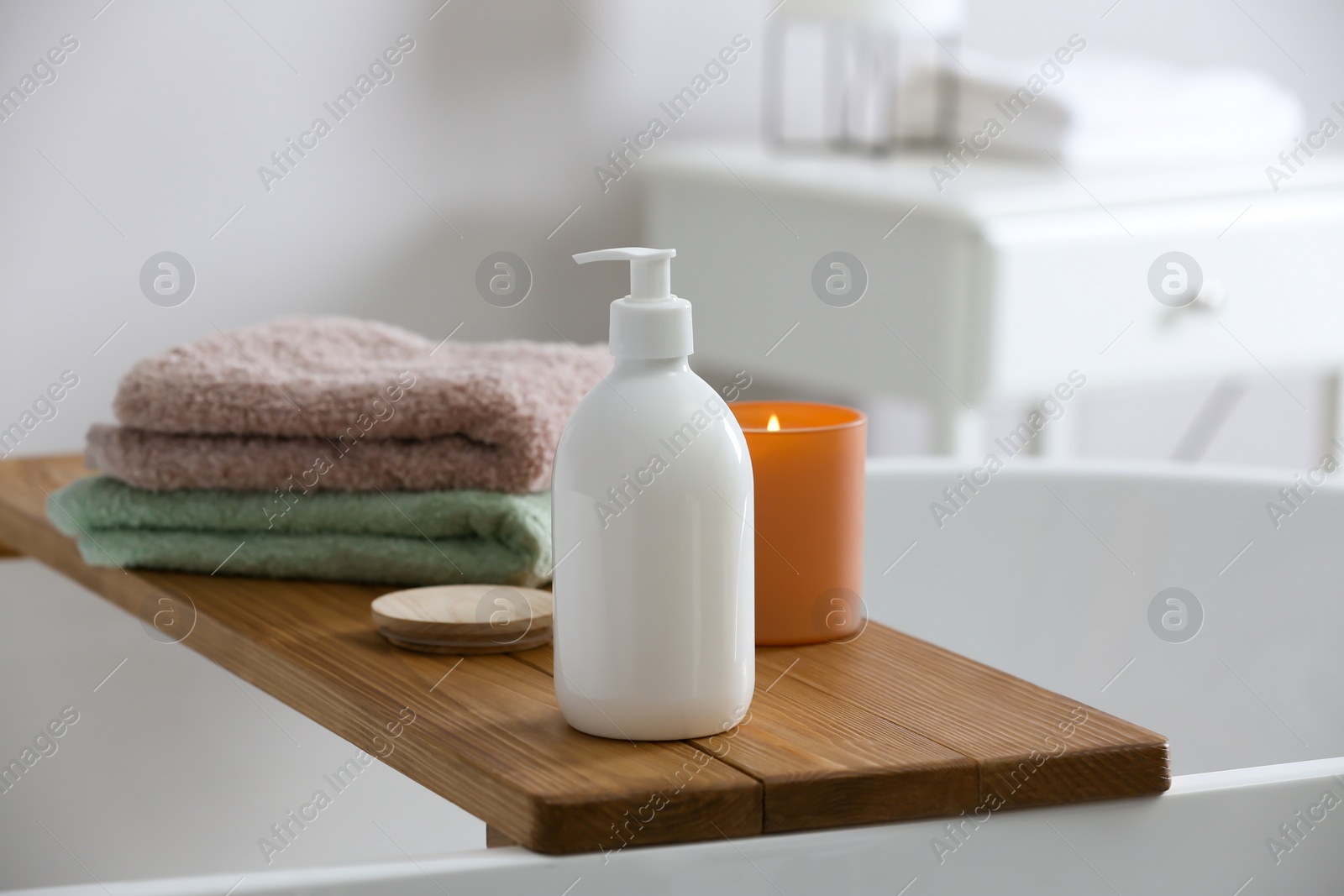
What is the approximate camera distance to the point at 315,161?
5.06 feet

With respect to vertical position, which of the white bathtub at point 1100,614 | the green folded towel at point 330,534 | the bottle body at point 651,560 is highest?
the bottle body at point 651,560

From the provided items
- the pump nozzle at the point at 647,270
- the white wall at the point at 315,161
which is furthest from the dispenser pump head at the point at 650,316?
the white wall at the point at 315,161

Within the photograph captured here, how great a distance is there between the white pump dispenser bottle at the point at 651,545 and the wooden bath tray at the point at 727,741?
0.05ft

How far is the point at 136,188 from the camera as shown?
4.72ft

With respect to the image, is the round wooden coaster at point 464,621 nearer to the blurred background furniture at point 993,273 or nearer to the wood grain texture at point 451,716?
the wood grain texture at point 451,716

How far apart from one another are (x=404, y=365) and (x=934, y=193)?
81cm

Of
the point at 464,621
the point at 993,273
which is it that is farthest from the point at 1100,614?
the point at 993,273

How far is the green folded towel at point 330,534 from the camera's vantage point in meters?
0.63

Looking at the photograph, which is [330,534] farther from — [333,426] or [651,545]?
[651,545]

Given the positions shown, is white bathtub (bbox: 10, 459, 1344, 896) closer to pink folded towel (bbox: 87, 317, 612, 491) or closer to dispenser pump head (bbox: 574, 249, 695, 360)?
pink folded towel (bbox: 87, 317, 612, 491)

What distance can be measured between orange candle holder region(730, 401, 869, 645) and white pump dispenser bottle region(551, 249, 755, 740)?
98mm

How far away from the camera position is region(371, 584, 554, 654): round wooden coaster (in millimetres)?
542

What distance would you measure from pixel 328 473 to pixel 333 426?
0.02 metres

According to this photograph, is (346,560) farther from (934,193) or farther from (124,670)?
(934,193)
